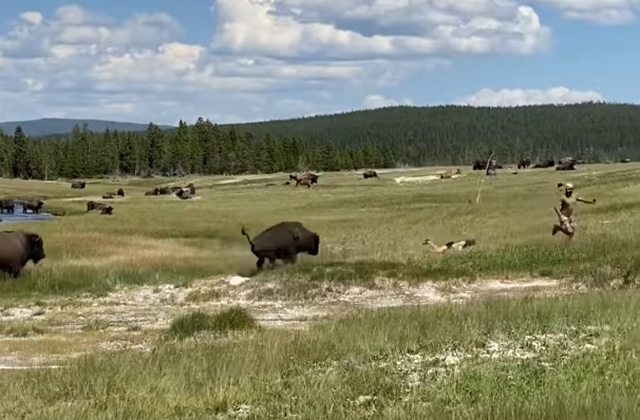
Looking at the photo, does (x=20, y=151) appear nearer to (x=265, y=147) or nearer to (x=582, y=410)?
(x=265, y=147)

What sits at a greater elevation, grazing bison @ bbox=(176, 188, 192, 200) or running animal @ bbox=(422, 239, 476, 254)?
running animal @ bbox=(422, 239, 476, 254)

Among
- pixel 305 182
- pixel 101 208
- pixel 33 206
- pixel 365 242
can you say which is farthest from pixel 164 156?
pixel 365 242

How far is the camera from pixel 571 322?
47.4 ft

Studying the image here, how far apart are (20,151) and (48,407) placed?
154 meters

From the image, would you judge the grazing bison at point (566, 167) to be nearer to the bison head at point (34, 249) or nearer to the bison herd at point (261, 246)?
the bison herd at point (261, 246)

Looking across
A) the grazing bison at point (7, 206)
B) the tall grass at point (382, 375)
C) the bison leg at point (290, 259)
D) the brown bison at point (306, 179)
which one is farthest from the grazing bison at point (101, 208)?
the tall grass at point (382, 375)

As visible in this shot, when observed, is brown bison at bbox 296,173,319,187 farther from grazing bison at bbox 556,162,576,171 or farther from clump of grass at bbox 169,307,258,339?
clump of grass at bbox 169,307,258,339

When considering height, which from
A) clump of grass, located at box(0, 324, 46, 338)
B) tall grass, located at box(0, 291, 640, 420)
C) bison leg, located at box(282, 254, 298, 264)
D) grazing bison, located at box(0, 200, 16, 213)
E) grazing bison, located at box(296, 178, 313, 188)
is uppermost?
tall grass, located at box(0, 291, 640, 420)

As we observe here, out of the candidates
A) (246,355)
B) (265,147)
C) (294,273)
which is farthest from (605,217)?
(265,147)

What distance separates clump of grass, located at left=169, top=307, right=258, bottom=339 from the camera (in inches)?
754

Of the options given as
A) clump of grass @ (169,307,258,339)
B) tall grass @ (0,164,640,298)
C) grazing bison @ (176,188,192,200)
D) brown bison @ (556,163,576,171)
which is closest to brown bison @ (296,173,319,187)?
grazing bison @ (176,188,192,200)

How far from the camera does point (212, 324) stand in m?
19.6

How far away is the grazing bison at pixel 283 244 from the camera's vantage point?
3209 centimetres

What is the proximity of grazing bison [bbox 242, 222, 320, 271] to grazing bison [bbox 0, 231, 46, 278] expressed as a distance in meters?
7.04
